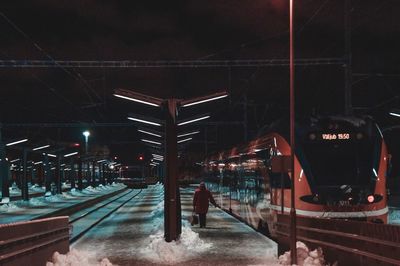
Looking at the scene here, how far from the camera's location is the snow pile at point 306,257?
11.8 m

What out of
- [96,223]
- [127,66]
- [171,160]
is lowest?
[96,223]

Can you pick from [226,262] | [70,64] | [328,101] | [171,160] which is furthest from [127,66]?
[328,101]

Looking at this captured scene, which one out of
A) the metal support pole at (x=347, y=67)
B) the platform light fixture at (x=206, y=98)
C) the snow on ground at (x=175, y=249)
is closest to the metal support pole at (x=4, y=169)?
the snow on ground at (x=175, y=249)

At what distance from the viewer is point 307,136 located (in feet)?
54.1

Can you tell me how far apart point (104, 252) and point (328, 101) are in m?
40.3

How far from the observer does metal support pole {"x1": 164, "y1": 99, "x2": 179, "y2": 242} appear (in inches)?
612

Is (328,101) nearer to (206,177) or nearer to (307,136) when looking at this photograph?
(206,177)

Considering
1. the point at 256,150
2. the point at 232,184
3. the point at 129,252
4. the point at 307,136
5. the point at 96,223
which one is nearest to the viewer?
the point at 129,252

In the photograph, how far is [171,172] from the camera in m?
15.7

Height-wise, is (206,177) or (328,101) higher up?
(328,101)

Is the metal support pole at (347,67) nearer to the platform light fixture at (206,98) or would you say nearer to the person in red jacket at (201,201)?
the person in red jacket at (201,201)

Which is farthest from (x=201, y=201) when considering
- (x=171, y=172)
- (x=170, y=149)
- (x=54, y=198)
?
(x=54, y=198)

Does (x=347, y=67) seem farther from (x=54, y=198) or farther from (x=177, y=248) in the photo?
(x=54, y=198)

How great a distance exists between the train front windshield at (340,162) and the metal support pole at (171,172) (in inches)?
136
